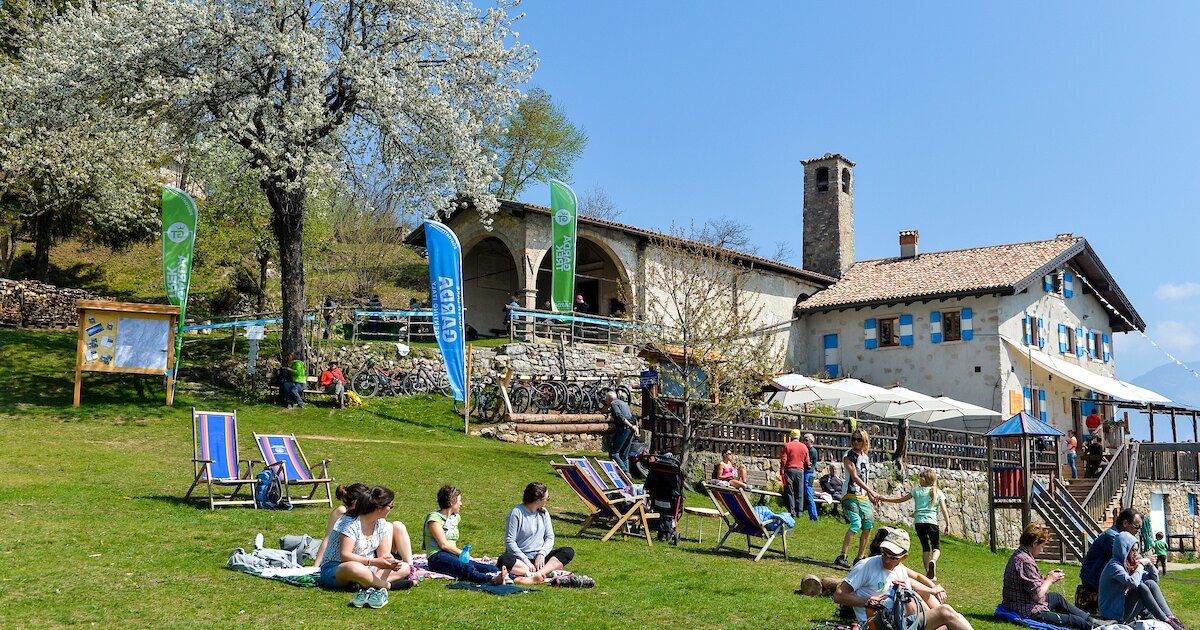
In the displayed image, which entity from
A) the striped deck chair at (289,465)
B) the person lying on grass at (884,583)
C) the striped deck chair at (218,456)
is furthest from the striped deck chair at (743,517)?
the striped deck chair at (218,456)

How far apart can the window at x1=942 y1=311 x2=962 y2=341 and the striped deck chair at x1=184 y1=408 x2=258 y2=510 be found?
83.3 feet

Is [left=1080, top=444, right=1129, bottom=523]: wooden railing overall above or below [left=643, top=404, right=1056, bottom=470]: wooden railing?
below

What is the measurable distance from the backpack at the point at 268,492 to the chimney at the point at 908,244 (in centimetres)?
2937

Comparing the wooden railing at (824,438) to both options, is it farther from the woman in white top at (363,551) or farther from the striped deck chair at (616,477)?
the woman in white top at (363,551)

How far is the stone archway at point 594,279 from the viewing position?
33594 millimetres

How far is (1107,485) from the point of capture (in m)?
23.1

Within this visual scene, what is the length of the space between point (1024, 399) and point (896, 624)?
28.2 m

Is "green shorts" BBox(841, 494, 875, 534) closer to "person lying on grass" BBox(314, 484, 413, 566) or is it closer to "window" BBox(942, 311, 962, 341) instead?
"person lying on grass" BBox(314, 484, 413, 566)

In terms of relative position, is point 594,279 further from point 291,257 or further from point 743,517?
point 743,517

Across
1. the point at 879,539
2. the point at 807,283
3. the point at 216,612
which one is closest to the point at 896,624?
the point at 879,539

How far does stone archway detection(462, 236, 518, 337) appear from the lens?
3419 cm

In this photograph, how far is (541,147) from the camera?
49.4m

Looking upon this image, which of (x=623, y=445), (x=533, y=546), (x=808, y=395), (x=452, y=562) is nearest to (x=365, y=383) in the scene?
(x=623, y=445)

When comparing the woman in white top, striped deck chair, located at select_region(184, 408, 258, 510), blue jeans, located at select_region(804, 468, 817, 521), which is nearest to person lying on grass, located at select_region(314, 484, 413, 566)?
the woman in white top
